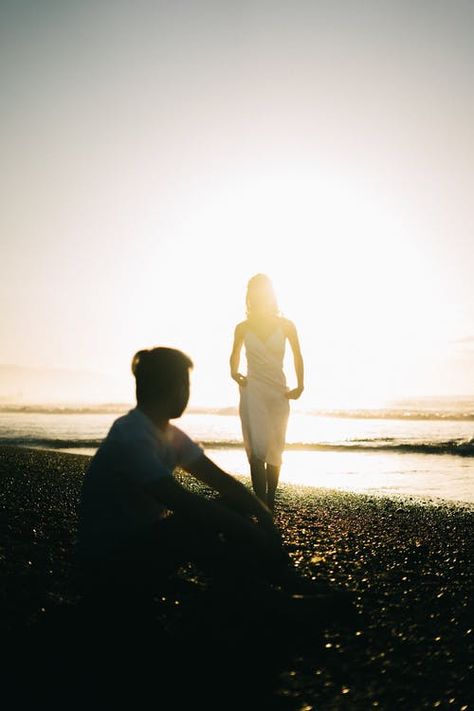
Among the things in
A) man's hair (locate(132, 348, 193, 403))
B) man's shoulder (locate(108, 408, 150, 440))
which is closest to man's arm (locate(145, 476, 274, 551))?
man's shoulder (locate(108, 408, 150, 440))

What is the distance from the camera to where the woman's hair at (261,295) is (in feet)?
22.4

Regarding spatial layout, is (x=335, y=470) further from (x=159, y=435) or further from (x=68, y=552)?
(x=159, y=435)

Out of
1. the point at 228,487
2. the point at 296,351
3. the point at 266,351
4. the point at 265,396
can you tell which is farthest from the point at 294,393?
the point at 228,487

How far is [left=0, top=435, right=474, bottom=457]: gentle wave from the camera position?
1762 centimetres

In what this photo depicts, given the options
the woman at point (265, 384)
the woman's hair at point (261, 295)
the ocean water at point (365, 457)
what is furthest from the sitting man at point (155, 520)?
the ocean water at point (365, 457)

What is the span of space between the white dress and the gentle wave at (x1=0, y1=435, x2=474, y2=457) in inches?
464

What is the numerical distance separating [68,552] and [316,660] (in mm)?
2648

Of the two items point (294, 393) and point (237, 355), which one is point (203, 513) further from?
point (237, 355)

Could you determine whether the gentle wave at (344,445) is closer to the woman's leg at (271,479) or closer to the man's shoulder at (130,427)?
the woman's leg at (271,479)

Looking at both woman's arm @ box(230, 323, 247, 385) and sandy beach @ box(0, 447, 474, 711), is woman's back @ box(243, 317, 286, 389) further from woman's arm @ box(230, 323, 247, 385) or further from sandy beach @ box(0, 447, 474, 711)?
sandy beach @ box(0, 447, 474, 711)

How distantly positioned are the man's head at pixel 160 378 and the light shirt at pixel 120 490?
114mm

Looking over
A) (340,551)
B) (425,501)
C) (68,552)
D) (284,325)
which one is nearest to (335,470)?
(425,501)

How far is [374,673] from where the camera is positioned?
2564 mm

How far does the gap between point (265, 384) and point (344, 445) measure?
13.5m
